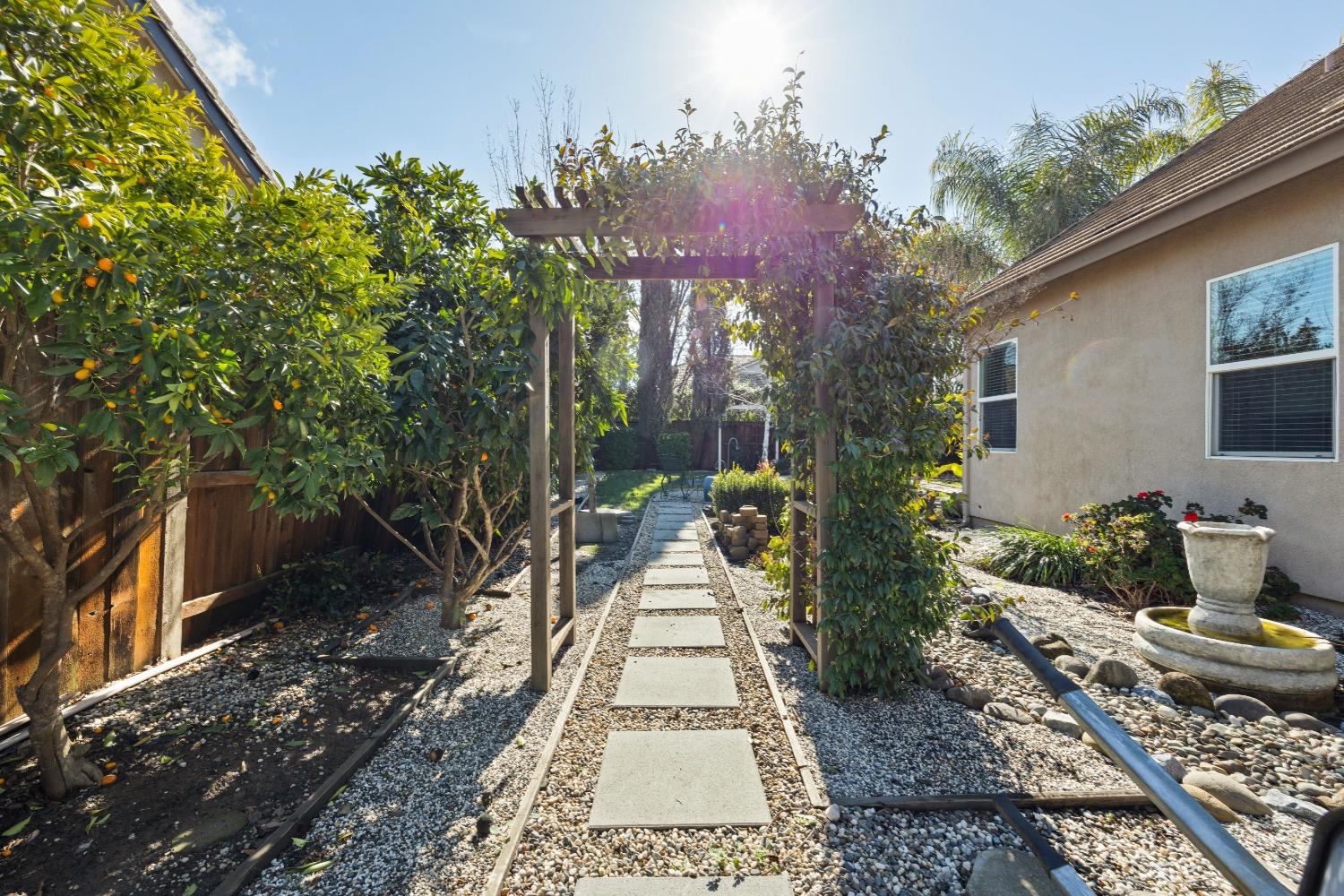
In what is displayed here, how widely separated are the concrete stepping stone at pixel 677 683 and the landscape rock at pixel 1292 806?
86.9 inches

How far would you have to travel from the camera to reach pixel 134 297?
1.46 meters

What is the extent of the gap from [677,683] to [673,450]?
12864 millimetres

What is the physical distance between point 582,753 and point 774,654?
161 cm

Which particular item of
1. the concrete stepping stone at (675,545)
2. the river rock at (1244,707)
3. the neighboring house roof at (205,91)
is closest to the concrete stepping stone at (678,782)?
the river rock at (1244,707)

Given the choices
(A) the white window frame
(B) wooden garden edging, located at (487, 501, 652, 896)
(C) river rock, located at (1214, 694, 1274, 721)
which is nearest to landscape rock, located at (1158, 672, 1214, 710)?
(C) river rock, located at (1214, 694, 1274, 721)

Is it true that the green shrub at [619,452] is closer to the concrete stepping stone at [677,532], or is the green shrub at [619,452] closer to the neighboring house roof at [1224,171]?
the concrete stepping stone at [677,532]

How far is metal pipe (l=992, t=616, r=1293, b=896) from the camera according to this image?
972 millimetres

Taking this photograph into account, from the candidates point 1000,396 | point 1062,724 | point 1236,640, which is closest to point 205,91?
point 1062,724

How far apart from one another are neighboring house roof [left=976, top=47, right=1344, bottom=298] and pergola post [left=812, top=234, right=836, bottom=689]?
3665mm

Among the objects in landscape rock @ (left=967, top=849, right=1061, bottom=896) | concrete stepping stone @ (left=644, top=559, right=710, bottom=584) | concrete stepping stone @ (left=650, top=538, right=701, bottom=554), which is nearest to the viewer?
landscape rock @ (left=967, top=849, right=1061, bottom=896)

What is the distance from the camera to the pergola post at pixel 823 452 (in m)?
3.00

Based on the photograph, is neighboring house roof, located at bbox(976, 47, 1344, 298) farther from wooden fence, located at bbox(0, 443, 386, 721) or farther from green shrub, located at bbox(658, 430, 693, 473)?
green shrub, located at bbox(658, 430, 693, 473)

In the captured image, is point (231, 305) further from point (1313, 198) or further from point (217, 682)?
point (1313, 198)

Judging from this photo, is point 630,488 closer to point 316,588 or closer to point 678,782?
point 316,588
